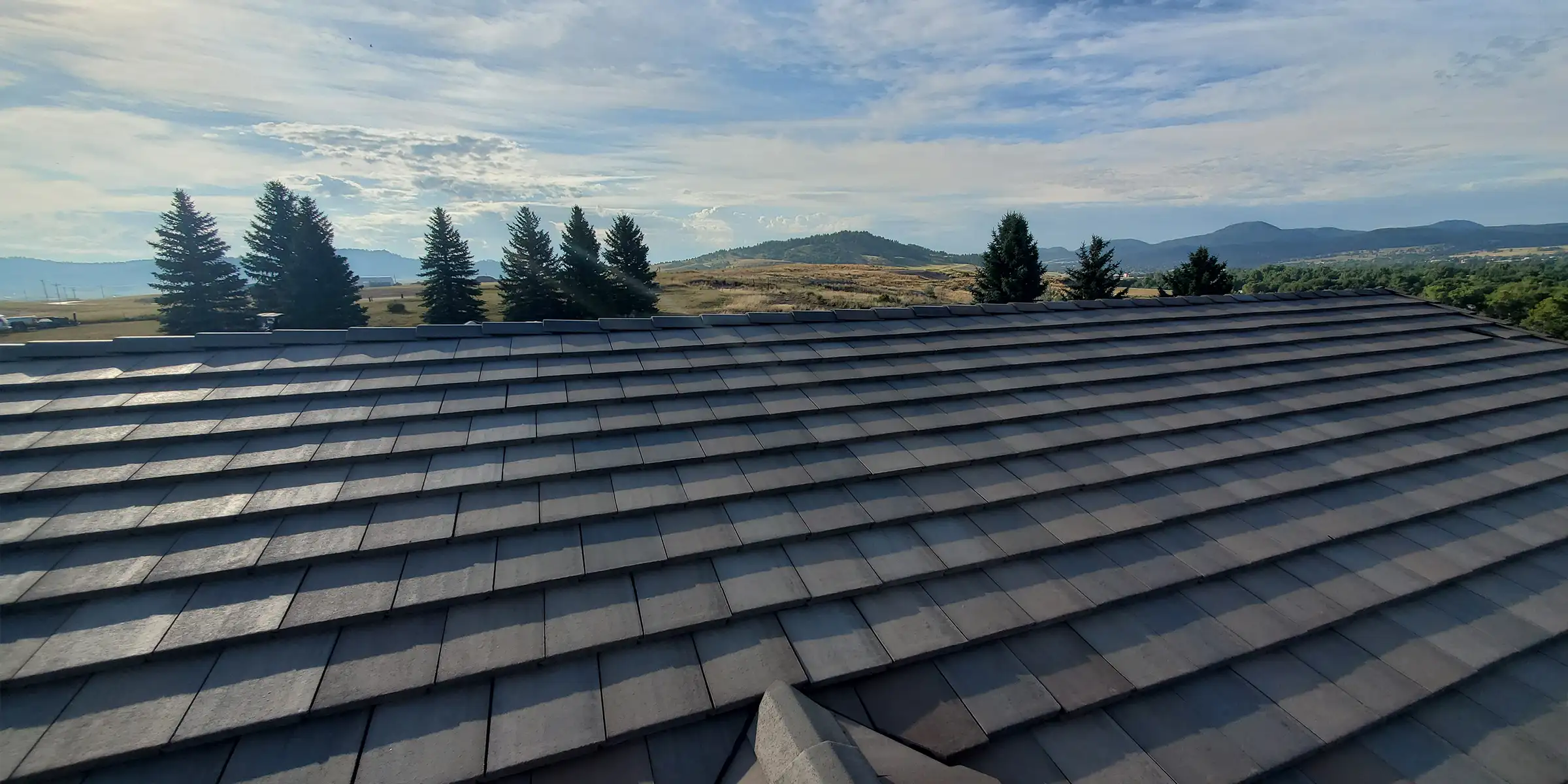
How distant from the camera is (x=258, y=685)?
104 inches

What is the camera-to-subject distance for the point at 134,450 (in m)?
4.04

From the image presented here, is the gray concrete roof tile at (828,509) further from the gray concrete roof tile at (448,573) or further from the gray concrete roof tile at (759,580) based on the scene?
Result: the gray concrete roof tile at (448,573)

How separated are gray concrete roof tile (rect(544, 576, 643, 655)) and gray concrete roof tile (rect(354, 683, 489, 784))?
388mm

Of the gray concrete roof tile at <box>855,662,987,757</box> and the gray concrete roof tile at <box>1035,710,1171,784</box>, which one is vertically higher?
the gray concrete roof tile at <box>855,662,987,757</box>

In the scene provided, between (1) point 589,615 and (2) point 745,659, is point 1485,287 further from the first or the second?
(1) point 589,615

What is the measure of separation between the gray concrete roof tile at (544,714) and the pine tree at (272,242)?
5896cm

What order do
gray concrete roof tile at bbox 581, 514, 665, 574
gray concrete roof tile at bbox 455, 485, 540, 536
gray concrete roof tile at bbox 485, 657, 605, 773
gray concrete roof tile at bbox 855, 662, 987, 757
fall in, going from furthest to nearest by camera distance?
gray concrete roof tile at bbox 455, 485, 540, 536 < gray concrete roof tile at bbox 581, 514, 665, 574 < gray concrete roof tile at bbox 855, 662, 987, 757 < gray concrete roof tile at bbox 485, 657, 605, 773

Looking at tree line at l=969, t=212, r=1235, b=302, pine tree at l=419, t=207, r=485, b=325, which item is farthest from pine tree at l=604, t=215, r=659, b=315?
tree line at l=969, t=212, r=1235, b=302

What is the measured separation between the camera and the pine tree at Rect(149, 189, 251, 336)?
46719 millimetres

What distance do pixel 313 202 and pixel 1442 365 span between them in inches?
2511

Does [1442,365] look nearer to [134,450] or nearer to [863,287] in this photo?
[134,450]

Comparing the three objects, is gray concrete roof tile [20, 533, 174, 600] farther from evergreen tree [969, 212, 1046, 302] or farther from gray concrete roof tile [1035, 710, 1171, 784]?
evergreen tree [969, 212, 1046, 302]

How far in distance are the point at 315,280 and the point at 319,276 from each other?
38 centimetres

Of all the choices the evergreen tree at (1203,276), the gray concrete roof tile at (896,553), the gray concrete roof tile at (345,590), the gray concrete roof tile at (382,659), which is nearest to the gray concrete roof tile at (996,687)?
the gray concrete roof tile at (896,553)
